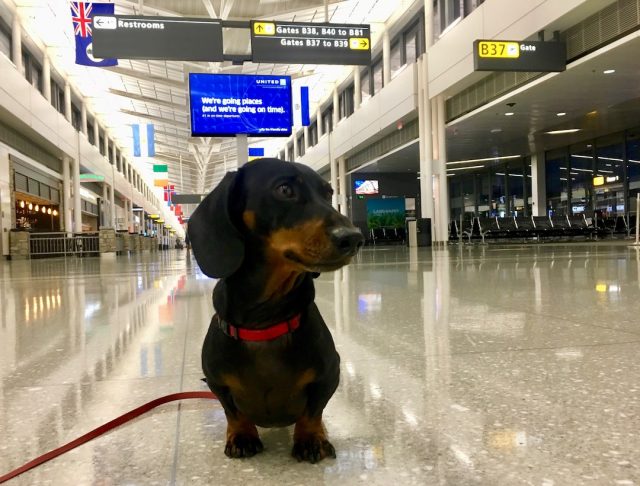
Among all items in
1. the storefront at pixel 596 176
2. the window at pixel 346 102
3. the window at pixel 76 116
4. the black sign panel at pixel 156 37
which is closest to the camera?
the black sign panel at pixel 156 37

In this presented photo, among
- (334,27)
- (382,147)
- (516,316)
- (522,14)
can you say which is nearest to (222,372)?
(516,316)

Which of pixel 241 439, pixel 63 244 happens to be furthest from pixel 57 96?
pixel 241 439

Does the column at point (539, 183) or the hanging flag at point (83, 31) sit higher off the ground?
the hanging flag at point (83, 31)

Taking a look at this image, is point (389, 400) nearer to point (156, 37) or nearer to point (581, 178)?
point (156, 37)

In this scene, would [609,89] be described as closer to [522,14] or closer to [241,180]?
[522,14]

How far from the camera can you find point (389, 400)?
60.8 inches

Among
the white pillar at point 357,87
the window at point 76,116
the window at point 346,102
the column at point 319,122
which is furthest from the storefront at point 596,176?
the window at point 76,116

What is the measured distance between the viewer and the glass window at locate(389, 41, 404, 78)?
70.6 feet

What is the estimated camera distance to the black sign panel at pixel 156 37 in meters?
9.81

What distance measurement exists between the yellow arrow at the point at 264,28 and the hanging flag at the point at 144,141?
15.8 m

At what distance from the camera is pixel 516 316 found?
2.99 m

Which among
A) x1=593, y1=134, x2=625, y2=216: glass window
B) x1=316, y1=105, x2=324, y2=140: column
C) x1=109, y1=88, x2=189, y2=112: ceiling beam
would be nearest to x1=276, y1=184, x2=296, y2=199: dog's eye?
x1=593, y1=134, x2=625, y2=216: glass window

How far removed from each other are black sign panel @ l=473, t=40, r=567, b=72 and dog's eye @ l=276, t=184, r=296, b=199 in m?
11.4

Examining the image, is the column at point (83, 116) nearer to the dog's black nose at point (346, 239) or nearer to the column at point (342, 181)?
the column at point (342, 181)
